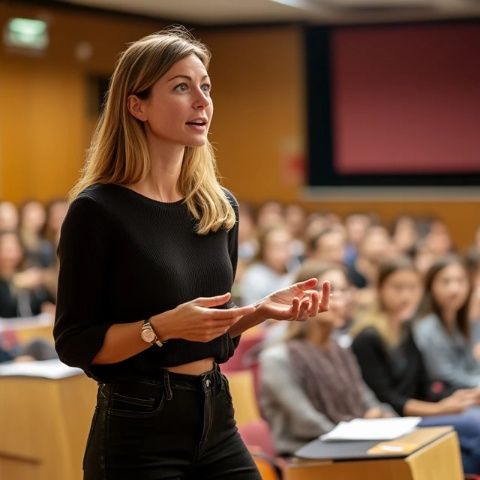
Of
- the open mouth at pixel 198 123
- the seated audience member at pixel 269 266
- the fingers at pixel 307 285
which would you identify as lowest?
the seated audience member at pixel 269 266

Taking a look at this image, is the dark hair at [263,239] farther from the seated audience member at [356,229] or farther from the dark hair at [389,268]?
the dark hair at [389,268]

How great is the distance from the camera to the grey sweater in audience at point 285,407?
4453 millimetres

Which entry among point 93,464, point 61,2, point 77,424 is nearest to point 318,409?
point 77,424

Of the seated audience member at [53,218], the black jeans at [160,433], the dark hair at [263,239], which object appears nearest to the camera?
the black jeans at [160,433]

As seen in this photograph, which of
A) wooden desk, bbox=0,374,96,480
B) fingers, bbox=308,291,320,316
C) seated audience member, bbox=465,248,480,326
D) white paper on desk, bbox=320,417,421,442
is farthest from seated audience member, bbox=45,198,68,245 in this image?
fingers, bbox=308,291,320,316

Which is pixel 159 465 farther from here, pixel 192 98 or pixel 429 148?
pixel 429 148

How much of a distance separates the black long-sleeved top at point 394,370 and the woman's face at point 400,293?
0.12 metres

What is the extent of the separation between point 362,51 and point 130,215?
482 inches

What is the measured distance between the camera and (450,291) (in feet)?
19.4

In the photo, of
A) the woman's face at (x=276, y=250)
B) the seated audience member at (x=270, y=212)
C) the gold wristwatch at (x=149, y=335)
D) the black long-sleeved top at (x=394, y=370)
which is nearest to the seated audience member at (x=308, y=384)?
the black long-sleeved top at (x=394, y=370)

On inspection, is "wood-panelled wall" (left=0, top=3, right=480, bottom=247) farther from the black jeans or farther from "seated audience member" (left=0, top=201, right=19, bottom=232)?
the black jeans

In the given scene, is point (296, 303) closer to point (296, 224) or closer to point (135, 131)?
point (135, 131)

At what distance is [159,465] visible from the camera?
84.8 inches

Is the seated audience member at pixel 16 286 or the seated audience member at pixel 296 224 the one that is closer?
the seated audience member at pixel 16 286
